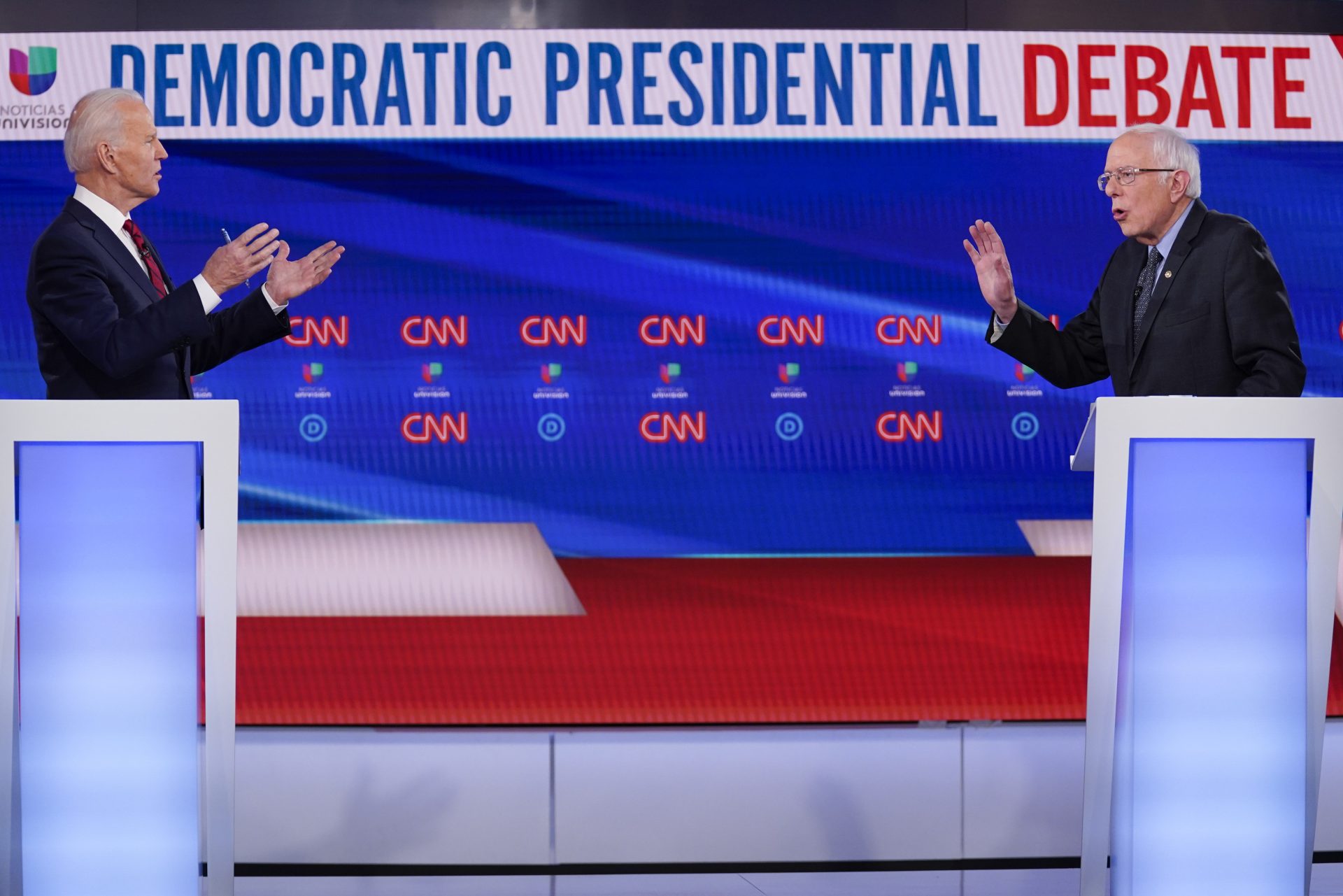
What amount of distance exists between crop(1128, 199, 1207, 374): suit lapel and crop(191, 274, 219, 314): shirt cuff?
5.19ft

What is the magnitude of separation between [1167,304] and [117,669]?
1782mm

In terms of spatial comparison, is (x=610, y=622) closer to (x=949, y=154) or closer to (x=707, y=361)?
(x=707, y=361)

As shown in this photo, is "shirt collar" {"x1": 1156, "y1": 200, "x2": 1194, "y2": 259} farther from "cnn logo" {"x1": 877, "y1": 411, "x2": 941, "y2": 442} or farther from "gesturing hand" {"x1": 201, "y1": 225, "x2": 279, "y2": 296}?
"gesturing hand" {"x1": 201, "y1": 225, "x2": 279, "y2": 296}

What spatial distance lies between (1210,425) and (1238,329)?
1.78 ft

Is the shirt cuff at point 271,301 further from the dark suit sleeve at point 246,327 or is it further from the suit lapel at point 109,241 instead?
the suit lapel at point 109,241

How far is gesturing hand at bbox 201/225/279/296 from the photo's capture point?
1774mm

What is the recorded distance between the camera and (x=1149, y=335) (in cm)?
209

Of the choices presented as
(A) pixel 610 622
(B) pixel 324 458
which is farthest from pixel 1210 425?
(B) pixel 324 458

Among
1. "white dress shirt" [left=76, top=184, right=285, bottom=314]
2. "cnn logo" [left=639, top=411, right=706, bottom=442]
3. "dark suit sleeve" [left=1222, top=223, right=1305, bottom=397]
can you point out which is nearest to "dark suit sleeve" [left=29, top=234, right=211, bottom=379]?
"white dress shirt" [left=76, top=184, right=285, bottom=314]

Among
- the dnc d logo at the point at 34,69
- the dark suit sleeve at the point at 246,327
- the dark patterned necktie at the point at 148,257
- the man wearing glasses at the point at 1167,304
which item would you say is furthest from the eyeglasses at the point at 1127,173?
the dnc d logo at the point at 34,69

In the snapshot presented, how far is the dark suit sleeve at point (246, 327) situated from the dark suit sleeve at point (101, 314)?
0.24 m

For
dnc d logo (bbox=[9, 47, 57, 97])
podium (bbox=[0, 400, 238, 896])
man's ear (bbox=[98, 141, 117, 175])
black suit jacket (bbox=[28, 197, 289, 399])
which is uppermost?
dnc d logo (bbox=[9, 47, 57, 97])

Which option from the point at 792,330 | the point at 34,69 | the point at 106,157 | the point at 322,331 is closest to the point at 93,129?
the point at 106,157

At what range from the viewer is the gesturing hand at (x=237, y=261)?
5.82 feet
